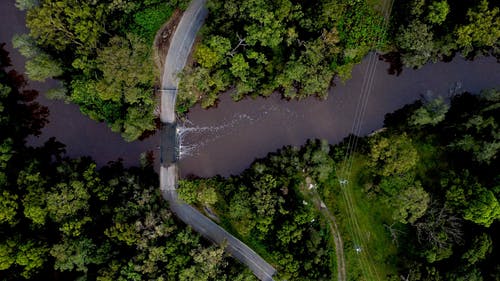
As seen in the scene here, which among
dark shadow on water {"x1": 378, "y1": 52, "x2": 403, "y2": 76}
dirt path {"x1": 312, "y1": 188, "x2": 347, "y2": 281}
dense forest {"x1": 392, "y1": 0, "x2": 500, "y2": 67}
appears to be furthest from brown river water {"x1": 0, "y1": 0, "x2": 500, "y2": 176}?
dirt path {"x1": 312, "y1": 188, "x2": 347, "y2": 281}

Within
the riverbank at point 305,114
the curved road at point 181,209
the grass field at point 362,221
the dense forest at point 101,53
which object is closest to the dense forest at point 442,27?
the riverbank at point 305,114

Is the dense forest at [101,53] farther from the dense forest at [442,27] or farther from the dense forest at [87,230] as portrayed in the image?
the dense forest at [442,27]

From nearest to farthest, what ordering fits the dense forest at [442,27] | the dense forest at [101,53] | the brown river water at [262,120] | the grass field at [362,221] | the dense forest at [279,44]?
the dense forest at [101,53]
the dense forest at [442,27]
the dense forest at [279,44]
the grass field at [362,221]
the brown river water at [262,120]

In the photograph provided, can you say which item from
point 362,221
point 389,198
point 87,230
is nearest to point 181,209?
point 87,230

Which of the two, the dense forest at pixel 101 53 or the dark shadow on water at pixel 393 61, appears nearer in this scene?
the dense forest at pixel 101 53

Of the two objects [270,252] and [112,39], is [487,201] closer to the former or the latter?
[270,252]

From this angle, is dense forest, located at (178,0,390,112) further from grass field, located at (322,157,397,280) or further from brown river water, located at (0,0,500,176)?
grass field, located at (322,157,397,280)
